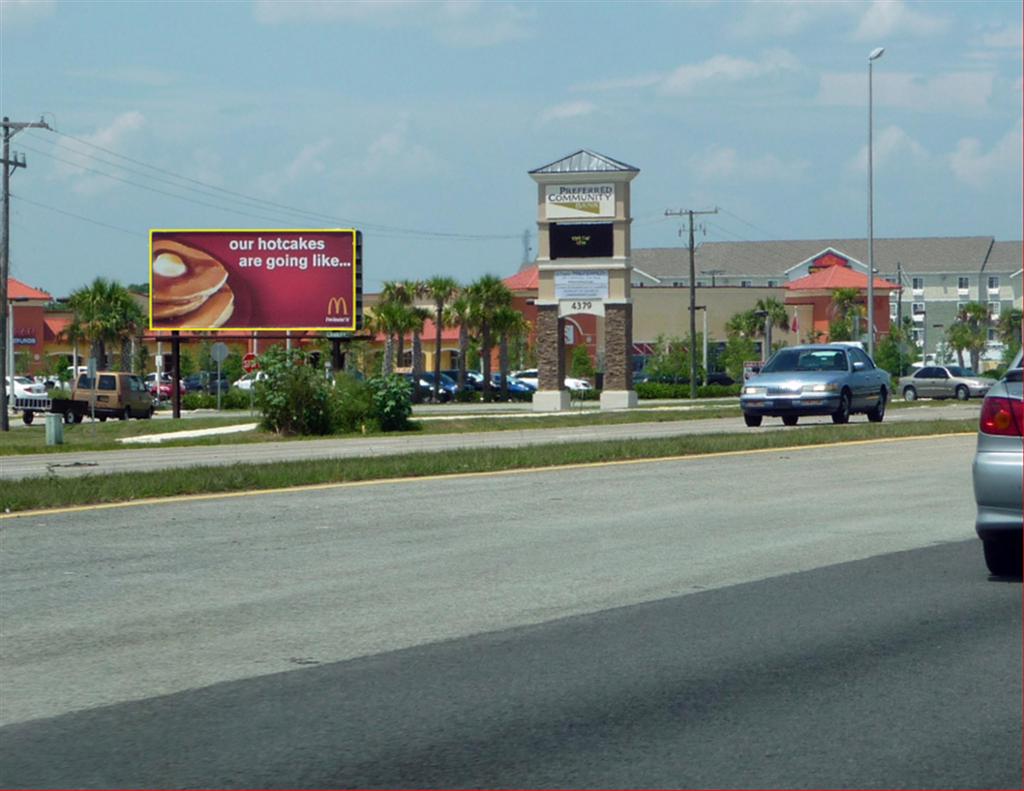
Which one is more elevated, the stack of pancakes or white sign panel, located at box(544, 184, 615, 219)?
white sign panel, located at box(544, 184, 615, 219)

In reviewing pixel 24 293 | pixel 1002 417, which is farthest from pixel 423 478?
pixel 24 293

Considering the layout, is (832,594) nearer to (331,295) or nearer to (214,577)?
(214,577)

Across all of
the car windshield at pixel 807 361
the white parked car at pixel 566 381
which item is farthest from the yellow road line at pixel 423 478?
the white parked car at pixel 566 381

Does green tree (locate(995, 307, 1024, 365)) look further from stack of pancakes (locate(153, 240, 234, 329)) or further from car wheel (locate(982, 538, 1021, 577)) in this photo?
car wheel (locate(982, 538, 1021, 577))

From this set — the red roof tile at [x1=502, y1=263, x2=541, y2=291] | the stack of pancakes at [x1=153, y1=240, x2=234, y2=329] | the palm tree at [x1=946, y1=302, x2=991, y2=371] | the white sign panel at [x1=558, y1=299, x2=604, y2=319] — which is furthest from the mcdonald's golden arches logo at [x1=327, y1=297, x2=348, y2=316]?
the palm tree at [x1=946, y1=302, x2=991, y2=371]

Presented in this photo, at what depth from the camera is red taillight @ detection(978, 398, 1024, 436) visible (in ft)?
32.7

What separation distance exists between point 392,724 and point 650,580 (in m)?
4.19

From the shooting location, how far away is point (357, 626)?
9016mm

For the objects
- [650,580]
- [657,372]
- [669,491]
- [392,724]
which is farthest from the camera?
[657,372]

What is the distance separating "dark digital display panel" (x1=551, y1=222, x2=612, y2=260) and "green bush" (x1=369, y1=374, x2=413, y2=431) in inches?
740

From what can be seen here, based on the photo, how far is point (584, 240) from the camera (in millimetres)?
57375

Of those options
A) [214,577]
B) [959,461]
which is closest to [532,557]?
[214,577]

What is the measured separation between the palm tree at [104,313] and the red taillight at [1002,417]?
79.2 meters

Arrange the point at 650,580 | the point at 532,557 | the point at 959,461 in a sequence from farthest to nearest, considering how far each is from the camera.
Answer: the point at 959,461 < the point at 532,557 < the point at 650,580
